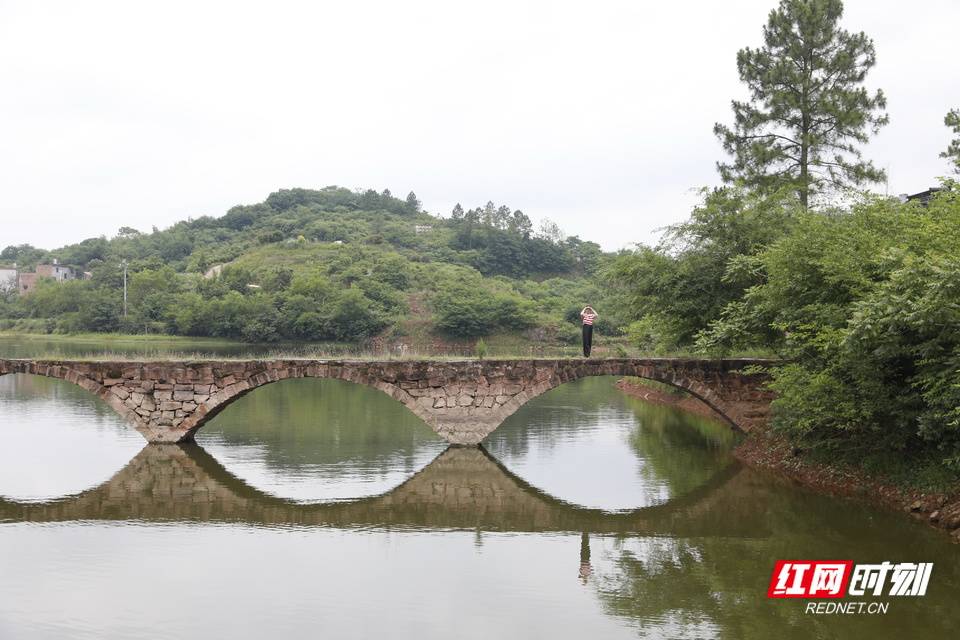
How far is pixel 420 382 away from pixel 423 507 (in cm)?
581

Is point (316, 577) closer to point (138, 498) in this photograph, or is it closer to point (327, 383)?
point (138, 498)

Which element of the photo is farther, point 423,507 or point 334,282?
point 334,282

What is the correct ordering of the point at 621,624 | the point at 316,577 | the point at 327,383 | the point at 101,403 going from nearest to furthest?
1. the point at 621,624
2. the point at 316,577
3. the point at 101,403
4. the point at 327,383

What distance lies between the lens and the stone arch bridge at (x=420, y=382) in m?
23.1

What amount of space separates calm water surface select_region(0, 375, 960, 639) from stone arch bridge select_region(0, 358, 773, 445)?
105 centimetres

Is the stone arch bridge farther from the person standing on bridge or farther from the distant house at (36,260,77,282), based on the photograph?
the distant house at (36,260,77,282)

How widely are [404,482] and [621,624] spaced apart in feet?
31.2

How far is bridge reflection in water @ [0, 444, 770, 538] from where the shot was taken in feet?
54.9

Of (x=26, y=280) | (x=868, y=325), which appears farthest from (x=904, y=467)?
(x=26, y=280)

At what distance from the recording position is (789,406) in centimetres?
1853

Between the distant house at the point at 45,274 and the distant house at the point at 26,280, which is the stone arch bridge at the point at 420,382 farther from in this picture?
the distant house at the point at 26,280

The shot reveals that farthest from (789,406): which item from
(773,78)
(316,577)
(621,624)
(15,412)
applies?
(15,412)

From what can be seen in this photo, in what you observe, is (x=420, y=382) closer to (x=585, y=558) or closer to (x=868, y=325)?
(x=585, y=558)

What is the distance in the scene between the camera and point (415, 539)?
15.6 metres
